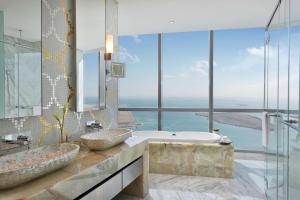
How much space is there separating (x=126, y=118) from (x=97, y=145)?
3294 millimetres

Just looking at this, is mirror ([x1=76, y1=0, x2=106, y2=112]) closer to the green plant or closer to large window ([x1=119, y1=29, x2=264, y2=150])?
the green plant

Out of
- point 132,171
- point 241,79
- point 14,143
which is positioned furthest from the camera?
point 241,79

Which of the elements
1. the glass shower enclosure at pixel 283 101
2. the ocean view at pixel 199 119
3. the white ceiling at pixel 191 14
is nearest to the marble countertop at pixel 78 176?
the glass shower enclosure at pixel 283 101

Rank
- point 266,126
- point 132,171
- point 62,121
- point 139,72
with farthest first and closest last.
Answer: point 139,72, point 266,126, point 132,171, point 62,121

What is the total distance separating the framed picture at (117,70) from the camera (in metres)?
3.15

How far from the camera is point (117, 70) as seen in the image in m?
3.21

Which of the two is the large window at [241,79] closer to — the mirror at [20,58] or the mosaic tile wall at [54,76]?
the mosaic tile wall at [54,76]

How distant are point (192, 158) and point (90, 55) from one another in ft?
6.97

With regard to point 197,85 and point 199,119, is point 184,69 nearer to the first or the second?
point 197,85

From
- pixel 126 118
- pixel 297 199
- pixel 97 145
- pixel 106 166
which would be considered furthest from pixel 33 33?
pixel 126 118

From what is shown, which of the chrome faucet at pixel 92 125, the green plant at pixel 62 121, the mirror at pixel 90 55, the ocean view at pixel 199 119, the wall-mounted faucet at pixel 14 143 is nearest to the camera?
the wall-mounted faucet at pixel 14 143

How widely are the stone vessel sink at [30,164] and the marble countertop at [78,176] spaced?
0.05m

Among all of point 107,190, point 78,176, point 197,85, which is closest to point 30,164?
point 78,176

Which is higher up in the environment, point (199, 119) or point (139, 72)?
point (139, 72)
